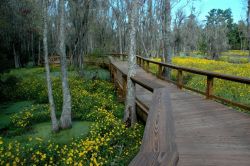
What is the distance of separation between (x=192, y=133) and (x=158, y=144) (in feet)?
9.26

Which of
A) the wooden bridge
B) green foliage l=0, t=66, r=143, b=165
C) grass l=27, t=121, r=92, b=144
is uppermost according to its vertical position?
the wooden bridge

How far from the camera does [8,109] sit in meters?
13.2

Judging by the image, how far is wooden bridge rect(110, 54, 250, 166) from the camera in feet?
5.06

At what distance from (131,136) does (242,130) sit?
3.06 meters

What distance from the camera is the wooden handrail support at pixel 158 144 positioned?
1.36m

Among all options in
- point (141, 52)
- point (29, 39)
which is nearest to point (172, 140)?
point (141, 52)

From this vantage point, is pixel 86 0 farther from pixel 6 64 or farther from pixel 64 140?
pixel 64 140

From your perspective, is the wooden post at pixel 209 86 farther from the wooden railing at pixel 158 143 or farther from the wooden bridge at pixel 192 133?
the wooden railing at pixel 158 143

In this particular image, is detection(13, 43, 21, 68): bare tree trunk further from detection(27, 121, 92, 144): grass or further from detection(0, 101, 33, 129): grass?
detection(27, 121, 92, 144): grass

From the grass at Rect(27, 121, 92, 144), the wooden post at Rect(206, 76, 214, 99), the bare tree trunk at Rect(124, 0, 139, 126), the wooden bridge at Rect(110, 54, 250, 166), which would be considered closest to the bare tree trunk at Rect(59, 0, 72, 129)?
the grass at Rect(27, 121, 92, 144)

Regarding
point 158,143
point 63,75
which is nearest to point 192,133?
point 158,143

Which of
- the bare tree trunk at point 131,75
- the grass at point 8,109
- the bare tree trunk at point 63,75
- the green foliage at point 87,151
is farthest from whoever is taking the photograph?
the grass at point 8,109

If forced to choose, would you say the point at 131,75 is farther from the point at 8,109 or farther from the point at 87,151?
the point at 8,109

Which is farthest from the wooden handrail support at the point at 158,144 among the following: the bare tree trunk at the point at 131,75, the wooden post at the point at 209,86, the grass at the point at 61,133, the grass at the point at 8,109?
the grass at the point at 8,109
